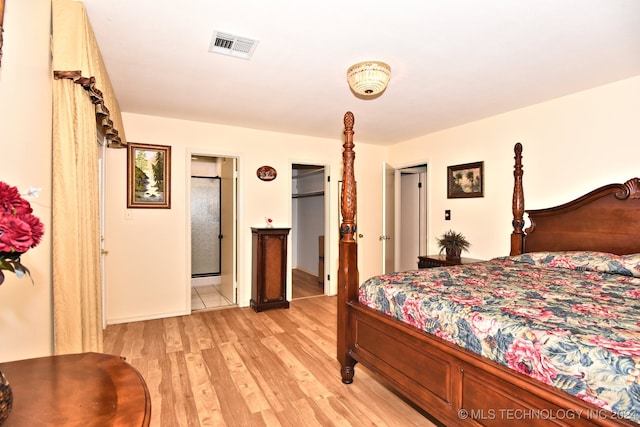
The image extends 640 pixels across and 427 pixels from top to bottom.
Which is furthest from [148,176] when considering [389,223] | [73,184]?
[389,223]

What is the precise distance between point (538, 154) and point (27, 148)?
4096 millimetres

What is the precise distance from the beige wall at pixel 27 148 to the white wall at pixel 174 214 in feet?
7.85

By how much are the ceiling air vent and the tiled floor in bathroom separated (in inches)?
131

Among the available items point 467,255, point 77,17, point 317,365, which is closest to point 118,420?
point 77,17

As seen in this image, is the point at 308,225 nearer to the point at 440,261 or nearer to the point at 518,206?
the point at 440,261

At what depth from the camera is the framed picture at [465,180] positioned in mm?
4094

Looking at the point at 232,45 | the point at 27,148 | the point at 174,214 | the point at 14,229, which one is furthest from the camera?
the point at 174,214

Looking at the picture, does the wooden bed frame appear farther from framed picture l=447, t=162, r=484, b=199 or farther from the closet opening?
the closet opening

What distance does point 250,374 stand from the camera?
2.67 meters

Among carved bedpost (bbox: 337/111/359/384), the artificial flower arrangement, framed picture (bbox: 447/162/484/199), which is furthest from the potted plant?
the artificial flower arrangement

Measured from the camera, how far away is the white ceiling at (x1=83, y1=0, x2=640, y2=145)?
6.32 ft

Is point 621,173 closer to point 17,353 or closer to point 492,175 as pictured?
point 492,175

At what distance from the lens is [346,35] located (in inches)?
86.0

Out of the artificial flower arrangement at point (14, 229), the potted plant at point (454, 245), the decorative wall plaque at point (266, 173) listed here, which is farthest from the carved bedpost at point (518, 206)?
the artificial flower arrangement at point (14, 229)
